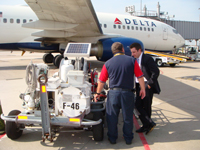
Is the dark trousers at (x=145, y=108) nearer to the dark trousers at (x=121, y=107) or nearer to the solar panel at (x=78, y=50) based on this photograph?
the dark trousers at (x=121, y=107)

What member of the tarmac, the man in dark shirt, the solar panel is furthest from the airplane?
the tarmac

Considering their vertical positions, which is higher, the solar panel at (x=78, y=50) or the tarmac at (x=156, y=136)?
the solar panel at (x=78, y=50)

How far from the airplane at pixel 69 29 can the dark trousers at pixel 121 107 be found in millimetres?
5961

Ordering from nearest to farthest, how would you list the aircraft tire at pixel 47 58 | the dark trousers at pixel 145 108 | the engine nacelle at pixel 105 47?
the dark trousers at pixel 145 108 → the engine nacelle at pixel 105 47 → the aircraft tire at pixel 47 58

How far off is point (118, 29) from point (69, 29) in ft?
15.3

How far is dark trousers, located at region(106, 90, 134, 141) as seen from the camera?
3.56 metres

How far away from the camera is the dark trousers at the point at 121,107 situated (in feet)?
11.7

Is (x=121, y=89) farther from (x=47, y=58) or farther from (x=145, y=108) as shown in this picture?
(x=47, y=58)

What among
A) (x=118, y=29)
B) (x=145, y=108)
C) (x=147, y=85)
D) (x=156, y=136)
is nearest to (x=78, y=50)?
(x=147, y=85)

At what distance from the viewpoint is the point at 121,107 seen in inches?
143

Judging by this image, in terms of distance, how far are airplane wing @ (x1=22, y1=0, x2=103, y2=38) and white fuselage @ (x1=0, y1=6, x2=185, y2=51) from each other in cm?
225

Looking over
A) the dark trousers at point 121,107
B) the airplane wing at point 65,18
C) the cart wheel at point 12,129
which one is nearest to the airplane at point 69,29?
the airplane wing at point 65,18

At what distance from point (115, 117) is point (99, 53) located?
8.13 m

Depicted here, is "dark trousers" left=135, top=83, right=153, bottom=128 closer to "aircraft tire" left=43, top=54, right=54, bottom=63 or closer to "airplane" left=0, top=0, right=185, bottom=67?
"airplane" left=0, top=0, right=185, bottom=67
